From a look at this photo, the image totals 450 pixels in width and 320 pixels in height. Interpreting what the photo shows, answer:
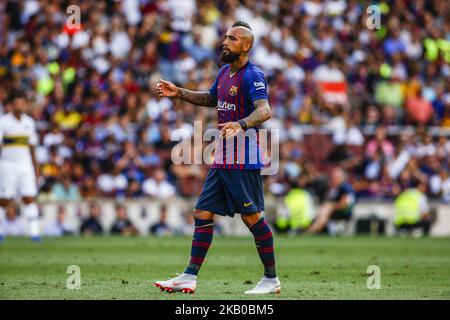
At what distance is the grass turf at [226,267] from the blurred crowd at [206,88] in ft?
10.4

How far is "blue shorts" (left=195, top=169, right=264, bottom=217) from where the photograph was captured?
33.3 ft

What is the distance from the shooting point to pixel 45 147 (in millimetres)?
23812

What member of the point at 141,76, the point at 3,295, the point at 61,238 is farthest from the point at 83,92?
the point at 3,295

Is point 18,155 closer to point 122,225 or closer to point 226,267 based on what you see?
point 122,225

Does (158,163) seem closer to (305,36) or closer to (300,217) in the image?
(300,217)

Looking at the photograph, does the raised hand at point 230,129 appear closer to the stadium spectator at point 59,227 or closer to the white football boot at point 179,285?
the white football boot at point 179,285

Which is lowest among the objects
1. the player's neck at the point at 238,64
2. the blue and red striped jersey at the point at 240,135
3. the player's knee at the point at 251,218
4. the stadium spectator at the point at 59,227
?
the stadium spectator at the point at 59,227

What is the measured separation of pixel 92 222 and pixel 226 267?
9.31 meters

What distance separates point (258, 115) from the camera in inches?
385

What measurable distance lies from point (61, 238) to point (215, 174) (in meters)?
11.1

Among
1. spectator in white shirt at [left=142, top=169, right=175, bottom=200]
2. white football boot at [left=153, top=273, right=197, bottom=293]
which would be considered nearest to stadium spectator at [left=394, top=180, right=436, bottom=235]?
spectator in white shirt at [left=142, top=169, right=175, bottom=200]

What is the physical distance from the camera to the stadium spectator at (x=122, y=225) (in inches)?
902

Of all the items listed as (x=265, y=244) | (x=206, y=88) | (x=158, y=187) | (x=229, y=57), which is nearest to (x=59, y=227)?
(x=158, y=187)

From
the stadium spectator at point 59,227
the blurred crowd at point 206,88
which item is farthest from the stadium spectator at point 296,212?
the stadium spectator at point 59,227
